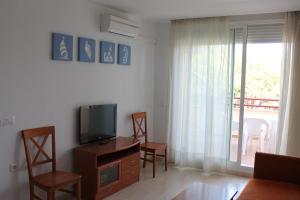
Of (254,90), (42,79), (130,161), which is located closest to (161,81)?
(254,90)

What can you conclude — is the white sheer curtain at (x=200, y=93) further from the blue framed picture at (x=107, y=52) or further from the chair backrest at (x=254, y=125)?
the blue framed picture at (x=107, y=52)

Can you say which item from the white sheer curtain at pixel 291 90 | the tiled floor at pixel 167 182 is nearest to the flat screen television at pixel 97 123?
the tiled floor at pixel 167 182

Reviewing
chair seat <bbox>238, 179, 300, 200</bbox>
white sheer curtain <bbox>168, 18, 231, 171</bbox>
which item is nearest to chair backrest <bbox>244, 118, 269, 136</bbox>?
white sheer curtain <bbox>168, 18, 231, 171</bbox>

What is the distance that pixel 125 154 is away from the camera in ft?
13.8

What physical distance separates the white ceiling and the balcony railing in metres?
1.32

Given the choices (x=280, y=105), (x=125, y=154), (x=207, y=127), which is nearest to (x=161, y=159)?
(x=207, y=127)

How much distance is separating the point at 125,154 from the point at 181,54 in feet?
6.50

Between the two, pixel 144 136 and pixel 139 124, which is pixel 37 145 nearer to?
pixel 139 124

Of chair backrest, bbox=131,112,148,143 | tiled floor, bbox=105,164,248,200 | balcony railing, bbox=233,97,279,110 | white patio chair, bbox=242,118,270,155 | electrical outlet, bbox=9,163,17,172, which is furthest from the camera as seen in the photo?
chair backrest, bbox=131,112,148,143

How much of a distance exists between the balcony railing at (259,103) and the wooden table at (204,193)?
1.98m

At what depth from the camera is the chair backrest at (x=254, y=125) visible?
4840 millimetres

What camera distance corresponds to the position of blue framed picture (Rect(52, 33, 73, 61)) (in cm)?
347

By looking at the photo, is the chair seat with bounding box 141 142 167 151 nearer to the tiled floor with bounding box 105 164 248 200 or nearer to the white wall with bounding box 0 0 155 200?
the tiled floor with bounding box 105 164 248 200

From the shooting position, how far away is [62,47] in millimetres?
3566
